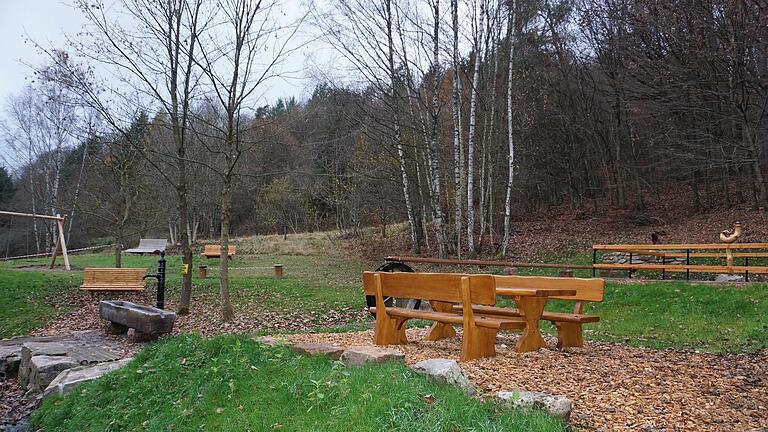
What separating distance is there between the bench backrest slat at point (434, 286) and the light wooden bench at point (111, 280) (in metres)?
8.47

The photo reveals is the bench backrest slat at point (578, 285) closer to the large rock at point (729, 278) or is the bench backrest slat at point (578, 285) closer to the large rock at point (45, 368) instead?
the large rock at point (45, 368)

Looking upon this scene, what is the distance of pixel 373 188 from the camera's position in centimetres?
2641

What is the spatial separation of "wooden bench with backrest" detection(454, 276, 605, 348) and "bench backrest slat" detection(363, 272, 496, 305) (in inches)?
26.9

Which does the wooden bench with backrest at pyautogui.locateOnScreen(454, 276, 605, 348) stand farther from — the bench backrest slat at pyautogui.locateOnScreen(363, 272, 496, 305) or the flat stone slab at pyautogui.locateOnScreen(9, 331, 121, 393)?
the flat stone slab at pyautogui.locateOnScreen(9, 331, 121, 393)

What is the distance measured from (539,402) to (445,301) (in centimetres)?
221

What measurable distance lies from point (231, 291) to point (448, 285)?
934cm

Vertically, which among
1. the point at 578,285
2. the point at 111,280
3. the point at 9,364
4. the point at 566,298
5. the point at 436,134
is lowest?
the point at 9,364

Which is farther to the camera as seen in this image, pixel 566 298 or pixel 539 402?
pixel 566 298

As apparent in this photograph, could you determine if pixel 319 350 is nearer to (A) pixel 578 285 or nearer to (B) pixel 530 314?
(B) pixel 530 314

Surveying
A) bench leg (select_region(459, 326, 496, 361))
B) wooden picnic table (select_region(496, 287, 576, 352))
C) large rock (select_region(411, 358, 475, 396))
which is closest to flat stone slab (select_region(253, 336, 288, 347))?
bench leg (select_region(459, 326, 496, 361))

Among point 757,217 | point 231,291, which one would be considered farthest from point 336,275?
point 757,217

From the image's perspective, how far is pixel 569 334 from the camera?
6.50 metres

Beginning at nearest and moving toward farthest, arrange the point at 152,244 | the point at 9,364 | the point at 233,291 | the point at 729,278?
1. the point at 9,364
2. the point at 729,278
3. the point at 233,291
4. the point at 152,244

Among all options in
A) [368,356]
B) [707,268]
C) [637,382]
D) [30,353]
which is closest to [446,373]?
[368,356]
